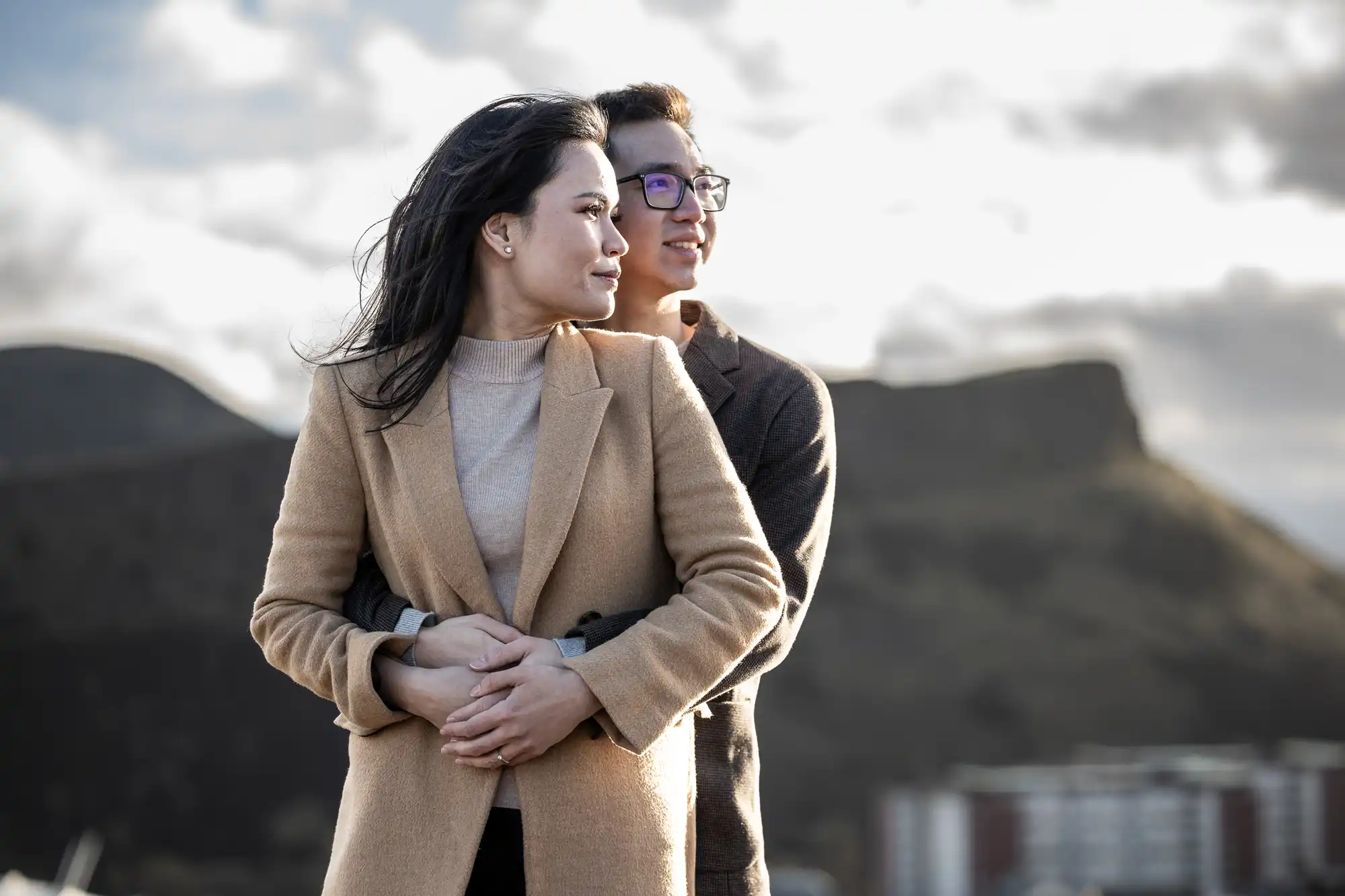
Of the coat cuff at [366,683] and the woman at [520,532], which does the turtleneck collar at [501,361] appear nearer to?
the woman at [520,532]

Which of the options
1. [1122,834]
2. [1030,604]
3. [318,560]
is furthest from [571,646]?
[1030,604]

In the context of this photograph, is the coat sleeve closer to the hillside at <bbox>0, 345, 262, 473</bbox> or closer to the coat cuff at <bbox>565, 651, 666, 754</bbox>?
the coat cuff at <bbox>565, 651, 666, 754</bbox>

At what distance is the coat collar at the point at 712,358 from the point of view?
9.84 ft

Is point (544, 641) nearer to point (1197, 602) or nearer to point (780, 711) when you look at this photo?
point (780, 711)

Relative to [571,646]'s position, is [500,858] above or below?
below

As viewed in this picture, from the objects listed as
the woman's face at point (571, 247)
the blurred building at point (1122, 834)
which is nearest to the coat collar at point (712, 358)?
the woman's face at point (571, 247)

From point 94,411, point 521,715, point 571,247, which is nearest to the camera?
point 521,715

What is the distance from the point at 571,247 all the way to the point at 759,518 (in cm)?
77

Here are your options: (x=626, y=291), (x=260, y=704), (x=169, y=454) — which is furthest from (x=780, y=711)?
(x=626, y=291)

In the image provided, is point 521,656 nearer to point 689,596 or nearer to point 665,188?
point 689,596

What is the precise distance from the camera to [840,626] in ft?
272

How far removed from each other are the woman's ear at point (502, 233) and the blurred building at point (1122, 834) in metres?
66.0

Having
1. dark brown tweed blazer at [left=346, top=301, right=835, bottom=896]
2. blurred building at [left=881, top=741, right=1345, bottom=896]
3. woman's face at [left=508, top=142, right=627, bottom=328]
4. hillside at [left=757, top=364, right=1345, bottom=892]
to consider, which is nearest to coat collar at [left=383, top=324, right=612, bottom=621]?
woman's face at [left=508, top=142, right=627, bottom=328]

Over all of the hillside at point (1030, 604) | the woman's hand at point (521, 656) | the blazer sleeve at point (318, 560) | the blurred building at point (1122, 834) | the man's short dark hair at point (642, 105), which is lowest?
the blurred building at point (1122, 834)
